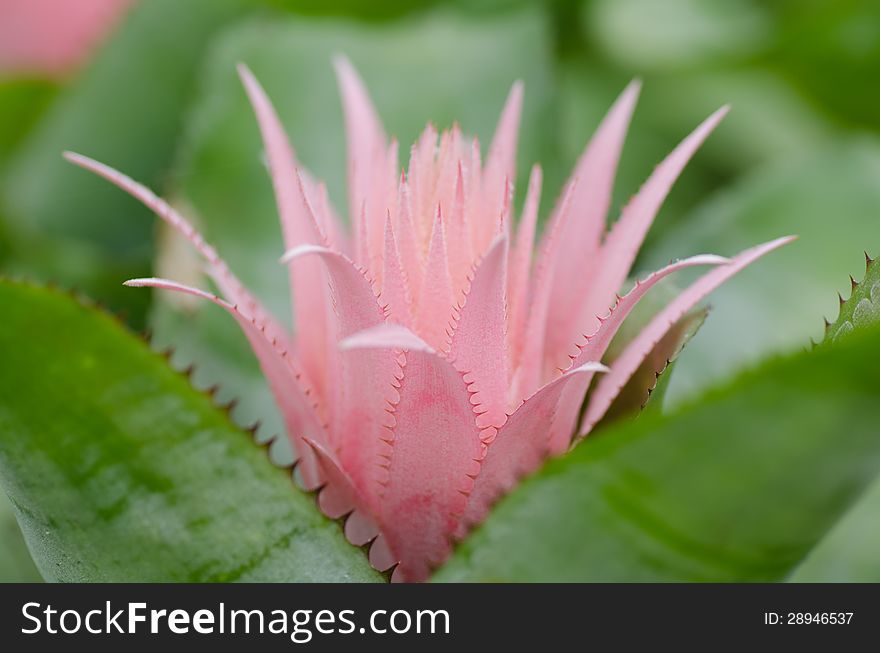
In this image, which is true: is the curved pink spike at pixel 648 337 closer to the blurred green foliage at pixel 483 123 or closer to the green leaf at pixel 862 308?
the green leaf at pixel 862 308

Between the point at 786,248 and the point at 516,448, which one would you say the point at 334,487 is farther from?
the point at 786,248

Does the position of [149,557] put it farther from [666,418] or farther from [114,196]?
[114,196]

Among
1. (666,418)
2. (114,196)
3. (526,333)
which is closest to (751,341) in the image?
(526,333)

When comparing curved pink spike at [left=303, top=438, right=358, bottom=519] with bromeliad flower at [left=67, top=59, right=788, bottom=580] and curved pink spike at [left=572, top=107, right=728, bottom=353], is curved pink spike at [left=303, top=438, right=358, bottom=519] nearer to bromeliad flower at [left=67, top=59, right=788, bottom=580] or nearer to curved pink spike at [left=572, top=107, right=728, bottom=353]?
bromeliad flower at [left=67, top=59, right=788, bottom=580]

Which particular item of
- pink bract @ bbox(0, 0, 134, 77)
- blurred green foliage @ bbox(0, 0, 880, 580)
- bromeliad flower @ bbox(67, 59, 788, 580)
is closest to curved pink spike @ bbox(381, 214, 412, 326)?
bromeliad flower @ bbox(67, 59, 788, 580)
